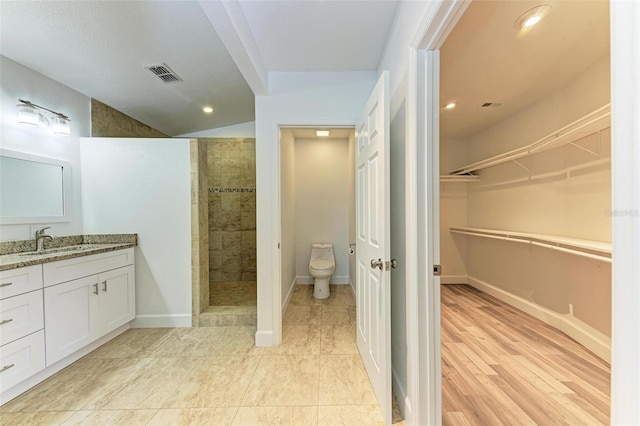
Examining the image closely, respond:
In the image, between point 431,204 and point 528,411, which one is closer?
point 431,204

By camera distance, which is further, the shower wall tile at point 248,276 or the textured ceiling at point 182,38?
the shower wall tile at point 248,276

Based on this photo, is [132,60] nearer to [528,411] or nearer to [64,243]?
[64,243]

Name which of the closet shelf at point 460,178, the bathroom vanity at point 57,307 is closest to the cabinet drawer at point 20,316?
the bathroom vanity at point 57,307

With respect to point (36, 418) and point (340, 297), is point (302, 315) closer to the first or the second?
point (340, 297)

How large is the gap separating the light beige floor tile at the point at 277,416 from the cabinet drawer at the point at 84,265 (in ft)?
5.43

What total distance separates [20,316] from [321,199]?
3.29 m

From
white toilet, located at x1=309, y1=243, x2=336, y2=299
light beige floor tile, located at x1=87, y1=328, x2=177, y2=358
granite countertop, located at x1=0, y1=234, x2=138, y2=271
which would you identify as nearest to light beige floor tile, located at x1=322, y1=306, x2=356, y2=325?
white toilet, located at x1=309, y1=243, x2=336, y2=299

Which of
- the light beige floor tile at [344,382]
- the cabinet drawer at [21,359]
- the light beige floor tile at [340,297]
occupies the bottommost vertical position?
the light beige floor tile at [344,382]

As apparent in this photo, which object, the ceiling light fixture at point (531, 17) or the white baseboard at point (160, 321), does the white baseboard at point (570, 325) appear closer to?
the ceiling light fixture at point (531, 17)

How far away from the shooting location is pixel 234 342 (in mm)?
2254

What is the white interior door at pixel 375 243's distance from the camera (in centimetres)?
141

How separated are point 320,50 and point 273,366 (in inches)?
97.9

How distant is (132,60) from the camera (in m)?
2.11
